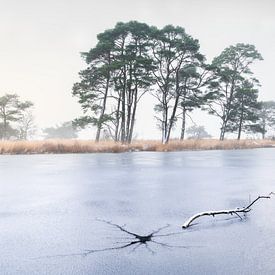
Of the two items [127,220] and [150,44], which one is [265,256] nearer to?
[127,220]

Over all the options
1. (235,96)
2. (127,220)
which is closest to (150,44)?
(235,96)

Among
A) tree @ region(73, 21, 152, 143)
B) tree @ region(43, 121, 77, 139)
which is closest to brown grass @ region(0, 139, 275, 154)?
tree @ region(73, 21, 152, 143)

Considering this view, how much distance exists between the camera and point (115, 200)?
19.9 ft

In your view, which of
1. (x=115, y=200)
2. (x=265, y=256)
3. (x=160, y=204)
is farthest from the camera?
(x=115, y=200)

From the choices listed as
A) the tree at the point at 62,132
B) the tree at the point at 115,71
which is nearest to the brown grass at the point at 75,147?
the tree at the point at 115,71

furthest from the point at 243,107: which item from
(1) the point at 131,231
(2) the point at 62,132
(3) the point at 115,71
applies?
(2) the point at 62,132

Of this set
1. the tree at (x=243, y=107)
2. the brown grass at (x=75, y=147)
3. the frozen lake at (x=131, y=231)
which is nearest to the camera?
the frozen lake at (x=131, y=231)

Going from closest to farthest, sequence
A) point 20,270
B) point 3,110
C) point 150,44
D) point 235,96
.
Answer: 1. point 20,270
2. point 150,44
3. point 235,96
4. point 3,110

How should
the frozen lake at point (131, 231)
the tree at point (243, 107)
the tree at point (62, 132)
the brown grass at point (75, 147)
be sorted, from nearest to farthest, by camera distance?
the frozen lake at point (131, 231)
the brown grass at point (75, 147)
the tree at point (243, 107)
the tree at point (62, 132)

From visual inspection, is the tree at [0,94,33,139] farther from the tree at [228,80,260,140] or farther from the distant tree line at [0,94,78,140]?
the tree at [228,80,260,140]

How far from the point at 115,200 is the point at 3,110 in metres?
43.5

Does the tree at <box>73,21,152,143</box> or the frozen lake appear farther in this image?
the tree at <box>73,21,152,143</box>

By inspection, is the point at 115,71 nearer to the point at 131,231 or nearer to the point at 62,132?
the point at 131,231

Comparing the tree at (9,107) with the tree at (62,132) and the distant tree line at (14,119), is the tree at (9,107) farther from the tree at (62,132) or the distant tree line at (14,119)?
the tree at (62,132)
